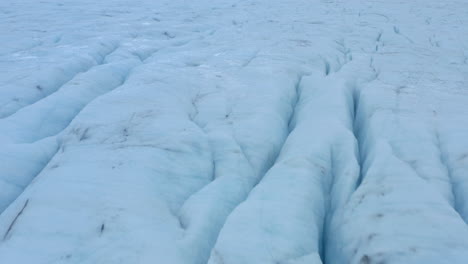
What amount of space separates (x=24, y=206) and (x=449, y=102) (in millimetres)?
3587

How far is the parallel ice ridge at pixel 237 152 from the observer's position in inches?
90.8

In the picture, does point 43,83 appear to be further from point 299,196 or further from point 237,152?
point 299,196

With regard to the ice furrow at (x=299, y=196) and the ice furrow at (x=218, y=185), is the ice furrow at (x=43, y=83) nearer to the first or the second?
the ice furrow at (x=218, y=185)

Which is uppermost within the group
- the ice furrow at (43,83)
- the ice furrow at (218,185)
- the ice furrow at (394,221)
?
the ice furrow at (394,221)

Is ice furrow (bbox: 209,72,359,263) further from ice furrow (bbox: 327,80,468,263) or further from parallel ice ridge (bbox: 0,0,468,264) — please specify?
ice furrow (bbox: 327,80,468,263)

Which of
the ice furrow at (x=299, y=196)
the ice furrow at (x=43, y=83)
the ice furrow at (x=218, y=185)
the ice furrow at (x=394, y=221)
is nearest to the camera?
the ice furrow at (x=394, y=221)

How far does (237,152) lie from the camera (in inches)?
124

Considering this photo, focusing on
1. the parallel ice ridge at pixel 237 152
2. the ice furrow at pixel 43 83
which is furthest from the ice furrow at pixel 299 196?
the ice furrow at pixel 43 83

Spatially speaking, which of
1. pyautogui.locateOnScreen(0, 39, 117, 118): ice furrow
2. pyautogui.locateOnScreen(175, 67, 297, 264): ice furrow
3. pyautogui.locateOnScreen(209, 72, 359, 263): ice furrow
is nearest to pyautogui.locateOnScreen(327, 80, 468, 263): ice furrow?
pyautogui.locateOnScreen(209, 72, 359, 263): ice furrow

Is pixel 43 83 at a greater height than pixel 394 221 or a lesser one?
lesser

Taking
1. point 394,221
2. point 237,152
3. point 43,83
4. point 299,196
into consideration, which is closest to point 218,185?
point 237,152

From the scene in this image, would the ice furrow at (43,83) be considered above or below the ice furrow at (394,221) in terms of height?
below

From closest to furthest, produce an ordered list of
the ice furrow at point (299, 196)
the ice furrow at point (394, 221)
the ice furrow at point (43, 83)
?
the ice furrow at point (394, 221) < the ice furrow at point (299, 196) < the ice furrow at point (43, 83)

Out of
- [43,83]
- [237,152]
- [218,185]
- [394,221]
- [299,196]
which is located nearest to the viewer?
[394,221]
